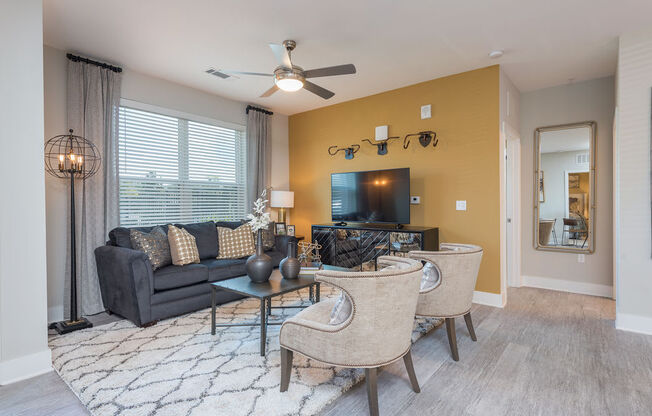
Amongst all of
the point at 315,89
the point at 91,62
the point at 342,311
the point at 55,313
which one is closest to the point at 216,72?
the point at 91,62

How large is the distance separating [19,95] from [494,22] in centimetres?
359

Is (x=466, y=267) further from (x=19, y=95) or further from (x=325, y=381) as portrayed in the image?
(x=19, y=95)

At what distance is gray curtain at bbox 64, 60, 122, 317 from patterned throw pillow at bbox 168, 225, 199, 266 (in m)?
0.70

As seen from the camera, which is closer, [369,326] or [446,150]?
[369,326]

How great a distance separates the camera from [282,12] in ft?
8.82

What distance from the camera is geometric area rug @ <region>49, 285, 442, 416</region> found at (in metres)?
1.86

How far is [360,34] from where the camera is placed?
9.99 ft

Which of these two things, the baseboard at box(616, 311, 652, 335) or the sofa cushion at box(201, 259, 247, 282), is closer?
the baseboard at box(616, 311, 652, 335)

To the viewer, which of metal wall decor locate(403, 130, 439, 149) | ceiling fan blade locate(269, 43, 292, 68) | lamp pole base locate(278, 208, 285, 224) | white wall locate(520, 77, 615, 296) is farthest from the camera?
lamp pole base locate(278, 208, 285, 224)

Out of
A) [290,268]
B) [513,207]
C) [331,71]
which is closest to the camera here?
[331,71]

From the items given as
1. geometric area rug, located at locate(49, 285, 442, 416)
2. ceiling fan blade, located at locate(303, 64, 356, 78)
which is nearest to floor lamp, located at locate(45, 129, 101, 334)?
geometric area rug, located at locate(49, 285, 442, 416)

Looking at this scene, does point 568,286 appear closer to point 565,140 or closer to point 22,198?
point 565,140

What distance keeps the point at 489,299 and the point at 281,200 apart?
3156 millimetres

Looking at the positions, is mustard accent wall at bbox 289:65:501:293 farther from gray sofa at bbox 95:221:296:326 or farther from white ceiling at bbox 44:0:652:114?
gray sofa at bbox 95:221:296:326
